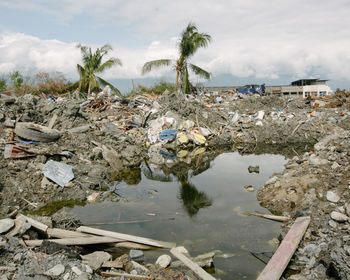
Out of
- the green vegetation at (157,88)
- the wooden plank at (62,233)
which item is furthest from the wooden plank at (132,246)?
the green vegetation at (157,88)

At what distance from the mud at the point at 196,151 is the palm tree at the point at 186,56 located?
2228 millimetres

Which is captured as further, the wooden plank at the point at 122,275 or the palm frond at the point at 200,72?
the palm frond at the point at 200,72

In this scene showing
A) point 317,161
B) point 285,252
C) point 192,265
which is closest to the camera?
point 192,265

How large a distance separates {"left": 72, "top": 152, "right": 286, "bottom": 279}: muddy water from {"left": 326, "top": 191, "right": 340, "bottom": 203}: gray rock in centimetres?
109

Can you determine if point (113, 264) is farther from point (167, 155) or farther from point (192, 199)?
point (167, 155)

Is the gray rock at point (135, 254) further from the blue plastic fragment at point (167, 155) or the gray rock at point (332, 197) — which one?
the blue plastic fragment at point (167, 155)

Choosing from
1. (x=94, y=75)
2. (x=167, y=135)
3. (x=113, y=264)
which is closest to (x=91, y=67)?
(x=94, y=75)

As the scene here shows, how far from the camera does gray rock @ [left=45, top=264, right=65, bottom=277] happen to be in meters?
3.29

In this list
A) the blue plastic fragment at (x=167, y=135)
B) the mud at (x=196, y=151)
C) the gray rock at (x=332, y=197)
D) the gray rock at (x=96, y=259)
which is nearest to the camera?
the gray rock at (x=96, y=259)

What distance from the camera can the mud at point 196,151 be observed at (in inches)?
191

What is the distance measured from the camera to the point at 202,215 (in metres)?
6.02

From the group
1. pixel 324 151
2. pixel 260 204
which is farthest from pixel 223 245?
pixel 324 151

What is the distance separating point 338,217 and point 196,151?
28.2ft

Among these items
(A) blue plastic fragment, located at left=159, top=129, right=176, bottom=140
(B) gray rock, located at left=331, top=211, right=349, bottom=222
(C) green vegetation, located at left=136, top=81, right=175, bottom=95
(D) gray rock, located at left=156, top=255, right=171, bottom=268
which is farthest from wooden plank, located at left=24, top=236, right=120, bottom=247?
(C) green vegetation, located at left=136, top=81, right=175, bottom=95
